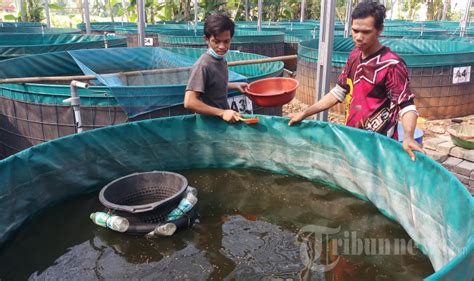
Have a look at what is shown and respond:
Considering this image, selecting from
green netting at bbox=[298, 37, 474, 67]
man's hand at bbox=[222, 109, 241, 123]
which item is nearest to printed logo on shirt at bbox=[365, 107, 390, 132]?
man's hand at bbox=[222, 109, 241, 123]

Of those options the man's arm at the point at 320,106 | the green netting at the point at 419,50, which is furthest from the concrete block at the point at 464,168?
the green netting at the point at 419,50

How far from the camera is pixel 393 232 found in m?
2.65

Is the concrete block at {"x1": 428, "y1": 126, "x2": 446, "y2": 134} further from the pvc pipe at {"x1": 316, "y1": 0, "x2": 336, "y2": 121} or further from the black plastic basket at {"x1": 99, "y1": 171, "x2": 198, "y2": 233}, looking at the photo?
the black plastic basket at {"x1": 99, "y1": 171, "x2": 198, "y2": 233}

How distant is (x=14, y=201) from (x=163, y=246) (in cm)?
108

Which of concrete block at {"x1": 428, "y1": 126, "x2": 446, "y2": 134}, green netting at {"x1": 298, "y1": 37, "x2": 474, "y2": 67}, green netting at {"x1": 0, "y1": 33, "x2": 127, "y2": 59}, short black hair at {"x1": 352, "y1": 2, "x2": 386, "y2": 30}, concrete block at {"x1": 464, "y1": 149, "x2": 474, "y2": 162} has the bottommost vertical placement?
concrete block at {"x1": 428, "y1": 126, "x2": 446, "y2": 134}

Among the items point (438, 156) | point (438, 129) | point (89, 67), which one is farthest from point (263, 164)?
point (438, 129)

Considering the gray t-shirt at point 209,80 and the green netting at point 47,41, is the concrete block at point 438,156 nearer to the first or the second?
the gray t-shirt at point 209,80

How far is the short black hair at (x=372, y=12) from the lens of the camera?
2.47 metres

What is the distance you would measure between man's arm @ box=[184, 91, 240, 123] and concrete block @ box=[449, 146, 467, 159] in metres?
2.69

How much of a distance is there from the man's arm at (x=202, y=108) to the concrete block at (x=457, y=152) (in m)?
2.69

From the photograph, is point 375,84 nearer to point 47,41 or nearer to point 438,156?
point 438,156

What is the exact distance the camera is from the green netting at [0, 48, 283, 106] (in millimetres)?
4188

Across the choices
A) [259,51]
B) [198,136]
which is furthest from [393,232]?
[259,51]

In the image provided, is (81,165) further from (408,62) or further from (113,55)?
(408,62)
